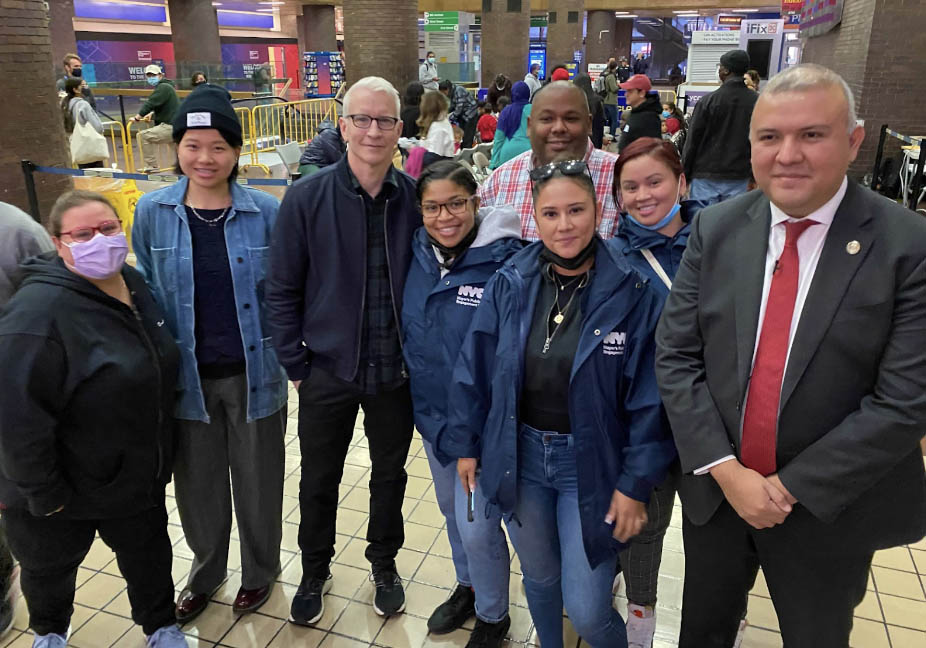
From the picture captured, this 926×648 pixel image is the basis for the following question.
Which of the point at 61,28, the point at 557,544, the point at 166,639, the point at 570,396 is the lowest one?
the point at 166,639

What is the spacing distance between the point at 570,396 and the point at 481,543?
2.36 ft

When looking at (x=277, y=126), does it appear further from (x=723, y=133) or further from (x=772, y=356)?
(x=772, y=356)

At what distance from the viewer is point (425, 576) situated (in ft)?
10.2

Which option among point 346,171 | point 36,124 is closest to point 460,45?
point 36,124

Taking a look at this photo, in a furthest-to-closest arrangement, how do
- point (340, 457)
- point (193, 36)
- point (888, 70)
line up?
point (193, 36) → point (888, 70) → point (340, 457)

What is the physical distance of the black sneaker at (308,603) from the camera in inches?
111

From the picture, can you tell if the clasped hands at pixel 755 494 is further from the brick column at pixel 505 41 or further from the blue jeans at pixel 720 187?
the brick column at pixel 505 41

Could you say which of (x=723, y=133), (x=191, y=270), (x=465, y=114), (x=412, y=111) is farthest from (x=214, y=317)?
(x=465, y=114)

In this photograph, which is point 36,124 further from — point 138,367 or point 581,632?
point 581,632

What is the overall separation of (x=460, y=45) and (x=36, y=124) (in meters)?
18.3

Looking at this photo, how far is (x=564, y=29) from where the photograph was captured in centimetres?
2406

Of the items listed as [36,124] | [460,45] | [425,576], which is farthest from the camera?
[460,45]

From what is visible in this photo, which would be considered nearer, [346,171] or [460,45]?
[346,171]

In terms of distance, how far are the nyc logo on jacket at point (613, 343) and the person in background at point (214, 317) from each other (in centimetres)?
133
